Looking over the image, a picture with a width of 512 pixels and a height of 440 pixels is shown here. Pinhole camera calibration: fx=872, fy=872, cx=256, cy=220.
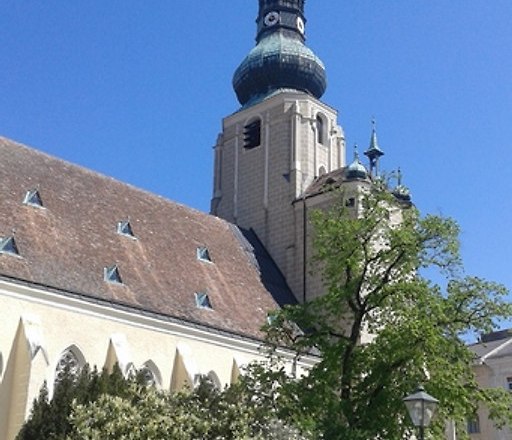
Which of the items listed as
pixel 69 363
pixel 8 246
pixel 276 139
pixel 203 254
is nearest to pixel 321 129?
pixel 276 139

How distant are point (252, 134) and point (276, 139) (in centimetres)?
184

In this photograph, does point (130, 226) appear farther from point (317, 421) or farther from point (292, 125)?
point (317, 421)

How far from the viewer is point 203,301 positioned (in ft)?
105

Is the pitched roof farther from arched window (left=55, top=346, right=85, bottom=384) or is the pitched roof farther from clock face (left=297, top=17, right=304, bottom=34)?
clock face (left=297, top=17, right=304, bottom=34)

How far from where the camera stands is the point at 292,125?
4138cm

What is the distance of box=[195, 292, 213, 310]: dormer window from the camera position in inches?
1248

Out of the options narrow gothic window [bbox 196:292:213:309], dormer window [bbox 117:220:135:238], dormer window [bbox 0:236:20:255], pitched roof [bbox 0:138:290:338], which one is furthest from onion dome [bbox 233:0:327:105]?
dormer window [bbox 0:236:20:255]

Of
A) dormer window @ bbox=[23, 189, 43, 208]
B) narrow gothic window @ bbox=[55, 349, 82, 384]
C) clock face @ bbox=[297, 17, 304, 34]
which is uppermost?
clock face @ bbox=[297, 17, 304, 34]

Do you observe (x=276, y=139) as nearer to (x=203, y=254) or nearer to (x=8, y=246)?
(x=203, y=254)

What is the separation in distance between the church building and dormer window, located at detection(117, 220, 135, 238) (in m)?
0.07

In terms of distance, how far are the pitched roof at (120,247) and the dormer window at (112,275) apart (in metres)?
0.17

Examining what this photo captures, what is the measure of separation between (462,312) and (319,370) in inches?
164

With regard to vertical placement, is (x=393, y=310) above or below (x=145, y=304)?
below

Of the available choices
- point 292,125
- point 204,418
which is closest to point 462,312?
point 204,418
